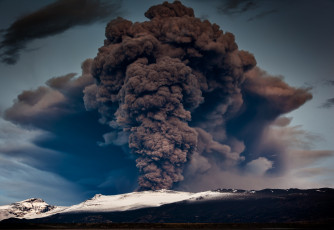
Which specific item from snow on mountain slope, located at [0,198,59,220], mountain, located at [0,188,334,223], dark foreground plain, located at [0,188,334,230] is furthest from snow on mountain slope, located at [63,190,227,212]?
snow on mountain slope, located at [0,198,59,220]

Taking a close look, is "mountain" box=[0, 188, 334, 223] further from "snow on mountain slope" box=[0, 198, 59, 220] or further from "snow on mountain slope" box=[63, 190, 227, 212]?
"snow on mountain slope" box=[0, 198, 59, 220]

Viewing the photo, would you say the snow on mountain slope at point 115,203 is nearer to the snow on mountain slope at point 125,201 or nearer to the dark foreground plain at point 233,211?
the snow on mountain slope at point 125,201

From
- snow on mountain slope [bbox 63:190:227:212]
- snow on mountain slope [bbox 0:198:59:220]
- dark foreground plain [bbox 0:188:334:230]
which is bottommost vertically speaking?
dark foreground plain [bbox 0:188:334:230]

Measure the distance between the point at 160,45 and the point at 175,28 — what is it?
5082 mm

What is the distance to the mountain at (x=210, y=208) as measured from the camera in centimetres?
10775

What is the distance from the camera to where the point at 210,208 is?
123875 mm

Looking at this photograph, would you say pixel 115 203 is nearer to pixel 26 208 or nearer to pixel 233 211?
pixel 233 211

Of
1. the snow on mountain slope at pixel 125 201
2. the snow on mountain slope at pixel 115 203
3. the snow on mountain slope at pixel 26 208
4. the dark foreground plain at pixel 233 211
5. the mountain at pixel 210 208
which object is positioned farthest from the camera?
the snow on mountain slope at pixel 26 208

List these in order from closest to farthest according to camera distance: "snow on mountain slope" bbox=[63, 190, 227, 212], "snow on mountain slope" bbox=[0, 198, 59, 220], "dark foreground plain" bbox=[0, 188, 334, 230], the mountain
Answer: "dark foreground plain" bbox=[0, 188, 334, 230]
the mountain
"snow on mountain slope" bbox=[63, 190, 227, 212]
"snow on mountain slope" bbox=[0, 198, 59, 220]

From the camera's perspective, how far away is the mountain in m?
108

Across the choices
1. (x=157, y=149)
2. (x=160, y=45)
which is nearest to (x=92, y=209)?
(x=157, y=149)

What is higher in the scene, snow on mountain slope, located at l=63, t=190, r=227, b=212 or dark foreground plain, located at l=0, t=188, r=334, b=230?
snow on mountain slope, located at l=63, t=190, r=227, b=212

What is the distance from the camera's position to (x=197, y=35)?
90.9 metres

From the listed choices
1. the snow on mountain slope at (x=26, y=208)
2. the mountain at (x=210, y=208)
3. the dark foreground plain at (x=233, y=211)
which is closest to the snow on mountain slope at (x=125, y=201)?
the mountain at (x=210, y=208)
